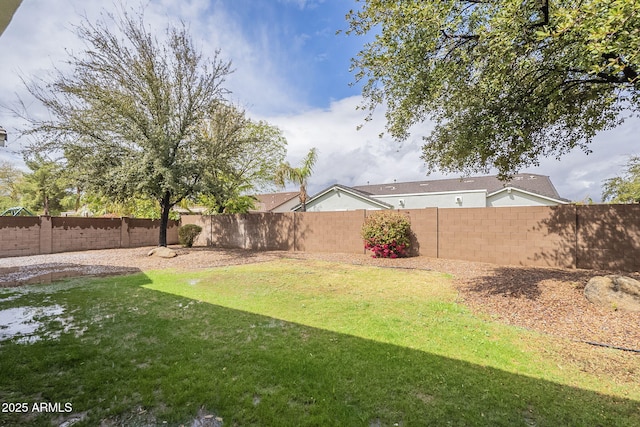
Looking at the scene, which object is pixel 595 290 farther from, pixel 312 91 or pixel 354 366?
pixel 312 91

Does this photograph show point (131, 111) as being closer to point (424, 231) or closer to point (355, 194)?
point (424, 231)

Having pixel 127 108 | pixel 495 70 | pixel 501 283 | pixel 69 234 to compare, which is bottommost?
pixel 501 283

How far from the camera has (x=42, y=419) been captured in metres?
2.27

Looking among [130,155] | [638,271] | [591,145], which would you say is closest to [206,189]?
[130,155]

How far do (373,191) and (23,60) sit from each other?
24081 millimetres

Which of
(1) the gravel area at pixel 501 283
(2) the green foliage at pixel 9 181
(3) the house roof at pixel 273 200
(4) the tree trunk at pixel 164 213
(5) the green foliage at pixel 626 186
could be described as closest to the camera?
(1) the gravel area at pixel 501 283

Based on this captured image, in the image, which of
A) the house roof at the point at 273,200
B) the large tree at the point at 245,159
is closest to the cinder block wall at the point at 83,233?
the large tree at the point at 245,159

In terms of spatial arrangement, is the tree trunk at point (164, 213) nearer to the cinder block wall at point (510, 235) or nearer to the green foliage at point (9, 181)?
the cinder block wall at point (510, 235)

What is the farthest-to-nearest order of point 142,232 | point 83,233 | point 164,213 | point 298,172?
point 298,172 < point 142,232 < point 83,233 < point 164,213

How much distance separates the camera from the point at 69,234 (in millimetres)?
13734

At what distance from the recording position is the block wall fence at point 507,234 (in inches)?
311

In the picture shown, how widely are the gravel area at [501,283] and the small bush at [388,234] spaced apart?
500 mm

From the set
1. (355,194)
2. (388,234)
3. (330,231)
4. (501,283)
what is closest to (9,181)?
(355,194)

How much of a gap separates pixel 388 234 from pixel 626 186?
18.3 m
